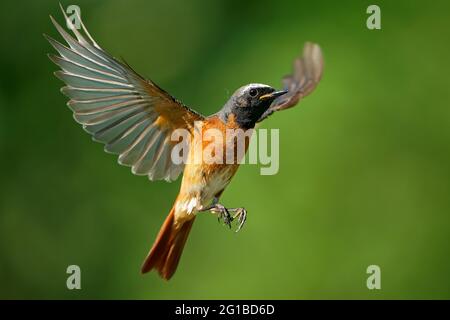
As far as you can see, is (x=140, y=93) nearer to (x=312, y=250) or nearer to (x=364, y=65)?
(x=312, y=250)

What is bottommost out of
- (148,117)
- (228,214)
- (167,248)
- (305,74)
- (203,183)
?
(167,248)

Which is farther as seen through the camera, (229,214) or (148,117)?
(148,117)

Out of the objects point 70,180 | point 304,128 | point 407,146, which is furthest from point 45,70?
point 407,146

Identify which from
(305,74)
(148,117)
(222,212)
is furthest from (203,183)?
(305,74)

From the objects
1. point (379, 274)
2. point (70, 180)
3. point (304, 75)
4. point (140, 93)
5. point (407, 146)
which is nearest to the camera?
point (140, 93)

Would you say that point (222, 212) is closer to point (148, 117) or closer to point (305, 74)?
point (148, 117)

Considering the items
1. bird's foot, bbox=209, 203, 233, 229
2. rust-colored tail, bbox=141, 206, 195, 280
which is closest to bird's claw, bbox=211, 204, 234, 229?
bird's foot, bbox=209, 203, 233, 229
